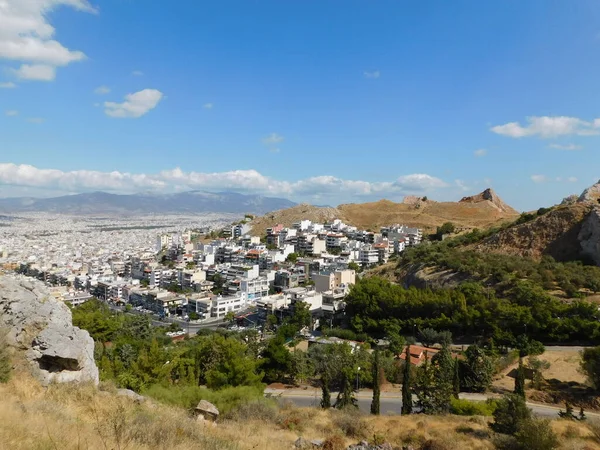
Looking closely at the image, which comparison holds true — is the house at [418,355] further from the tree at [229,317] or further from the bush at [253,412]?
the tree at [229,317]

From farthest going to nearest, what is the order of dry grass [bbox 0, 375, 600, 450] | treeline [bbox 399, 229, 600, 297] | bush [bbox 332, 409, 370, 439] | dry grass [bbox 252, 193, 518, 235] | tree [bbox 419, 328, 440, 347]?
dry grass [bbox 252, 193, 518, 235] → treeline [bbox 399, 229, 600, 297] → tree [bbox 419, 328, 440, 347] → bush [bbox 332, 409, 370, 439] → dry grass [bbox 0, 375, 600, 450]

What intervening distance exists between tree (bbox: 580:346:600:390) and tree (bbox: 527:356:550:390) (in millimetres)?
1922

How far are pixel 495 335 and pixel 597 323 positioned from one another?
557 centimetres

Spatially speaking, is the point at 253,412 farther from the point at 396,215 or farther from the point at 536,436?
the point at 396,215

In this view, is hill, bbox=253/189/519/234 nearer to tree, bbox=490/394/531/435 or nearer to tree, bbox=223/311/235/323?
tree, bbox=223/311/235/323

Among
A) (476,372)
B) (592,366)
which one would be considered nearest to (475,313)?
(476,372)

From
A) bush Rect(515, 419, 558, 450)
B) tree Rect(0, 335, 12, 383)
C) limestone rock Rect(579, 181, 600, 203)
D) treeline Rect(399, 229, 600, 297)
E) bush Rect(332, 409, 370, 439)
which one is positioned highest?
limestone rock Rect(579, 181, 600, 203)

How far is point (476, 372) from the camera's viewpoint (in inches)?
792

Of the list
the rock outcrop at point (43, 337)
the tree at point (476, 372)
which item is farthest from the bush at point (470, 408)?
the rock outcrop at point (43, 337)

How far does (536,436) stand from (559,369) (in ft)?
48.1

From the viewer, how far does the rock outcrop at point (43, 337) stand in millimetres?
9375

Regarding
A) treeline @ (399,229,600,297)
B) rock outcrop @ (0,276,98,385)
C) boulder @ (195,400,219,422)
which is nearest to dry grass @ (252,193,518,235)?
treeline @ (399,229,600,297)

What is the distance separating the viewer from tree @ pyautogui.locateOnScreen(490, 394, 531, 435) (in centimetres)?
1100

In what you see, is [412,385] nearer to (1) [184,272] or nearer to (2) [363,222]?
(1) [184,272]
